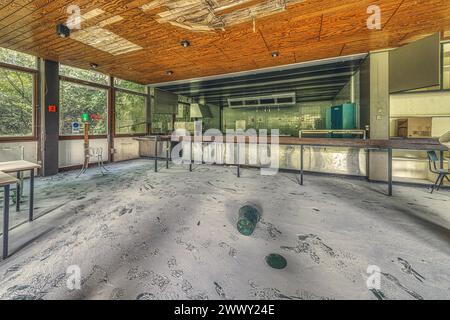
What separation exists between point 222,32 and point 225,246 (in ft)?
11.5

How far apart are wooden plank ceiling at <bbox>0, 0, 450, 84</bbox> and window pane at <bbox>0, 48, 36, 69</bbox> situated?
8.2 inches

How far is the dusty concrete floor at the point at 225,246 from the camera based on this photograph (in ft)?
4.35

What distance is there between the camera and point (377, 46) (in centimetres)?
401

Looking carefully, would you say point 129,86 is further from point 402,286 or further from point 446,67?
point 446,67

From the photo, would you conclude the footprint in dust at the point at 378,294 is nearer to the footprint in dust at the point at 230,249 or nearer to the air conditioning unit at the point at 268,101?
the footprint in dust at the point at 230,249

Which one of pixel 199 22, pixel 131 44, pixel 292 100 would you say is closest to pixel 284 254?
pixel 199 22

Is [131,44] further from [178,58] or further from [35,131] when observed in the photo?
Result: [35,131]

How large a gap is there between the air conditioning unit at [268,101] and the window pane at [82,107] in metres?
4.86

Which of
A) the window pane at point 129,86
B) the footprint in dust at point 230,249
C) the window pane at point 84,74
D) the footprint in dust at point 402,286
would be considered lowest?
the footprint in dust at point 402,286

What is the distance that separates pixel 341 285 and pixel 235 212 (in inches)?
59.4

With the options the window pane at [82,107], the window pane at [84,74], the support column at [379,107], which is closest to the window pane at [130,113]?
the window pane at [82,107]

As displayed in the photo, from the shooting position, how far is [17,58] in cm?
445

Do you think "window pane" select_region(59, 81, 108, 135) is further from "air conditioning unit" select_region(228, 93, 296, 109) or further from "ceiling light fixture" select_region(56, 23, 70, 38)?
"air conditioning unit" select_region(228, 93, 296, 109)

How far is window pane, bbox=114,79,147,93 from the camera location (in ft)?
22.2
